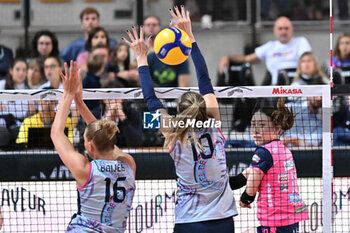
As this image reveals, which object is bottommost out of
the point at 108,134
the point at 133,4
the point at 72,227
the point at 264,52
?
the point at 72,227

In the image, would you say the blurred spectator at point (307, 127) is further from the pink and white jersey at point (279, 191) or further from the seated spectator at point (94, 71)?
the seated spectator at point (94, 71)

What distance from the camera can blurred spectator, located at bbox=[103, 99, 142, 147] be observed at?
22.7 feet

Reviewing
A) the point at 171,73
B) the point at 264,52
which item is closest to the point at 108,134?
the point at 171,73

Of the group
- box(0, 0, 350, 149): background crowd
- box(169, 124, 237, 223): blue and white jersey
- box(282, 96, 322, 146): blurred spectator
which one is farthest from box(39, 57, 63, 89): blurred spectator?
A: box(169, 124, 237, 223): blue and white jersey

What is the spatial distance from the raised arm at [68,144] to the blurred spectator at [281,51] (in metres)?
5.98

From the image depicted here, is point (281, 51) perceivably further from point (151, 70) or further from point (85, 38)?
point (85, 38)

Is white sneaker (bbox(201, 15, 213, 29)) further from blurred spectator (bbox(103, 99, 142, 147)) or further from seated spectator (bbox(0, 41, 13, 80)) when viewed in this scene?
blurred spectator (bbox(103, 99, 142, 147))

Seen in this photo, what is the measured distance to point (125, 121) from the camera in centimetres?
710

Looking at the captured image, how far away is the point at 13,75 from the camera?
989 centimetres

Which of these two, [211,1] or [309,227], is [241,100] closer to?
[309,227]

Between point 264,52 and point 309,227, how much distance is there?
16.0 ft

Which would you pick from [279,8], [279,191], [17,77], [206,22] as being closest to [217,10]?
[206,22]

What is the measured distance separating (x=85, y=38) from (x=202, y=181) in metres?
6.36

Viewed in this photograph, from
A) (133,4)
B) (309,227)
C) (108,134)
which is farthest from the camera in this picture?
(133,4)
